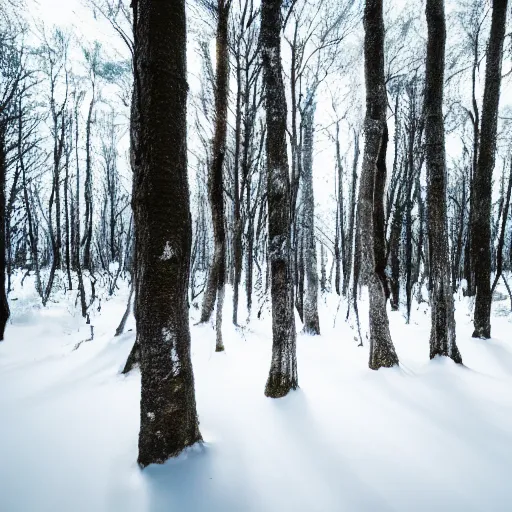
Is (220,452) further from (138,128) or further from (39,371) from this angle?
(39,371)

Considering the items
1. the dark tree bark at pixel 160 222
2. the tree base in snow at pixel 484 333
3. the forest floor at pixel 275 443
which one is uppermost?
the dark tree bark at pixel 160 222

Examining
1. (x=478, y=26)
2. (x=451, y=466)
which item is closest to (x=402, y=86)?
(x=478, y=26)

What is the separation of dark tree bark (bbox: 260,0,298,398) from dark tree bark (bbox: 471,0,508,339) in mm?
4490

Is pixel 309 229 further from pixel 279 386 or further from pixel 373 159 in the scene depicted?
pixel 279 386

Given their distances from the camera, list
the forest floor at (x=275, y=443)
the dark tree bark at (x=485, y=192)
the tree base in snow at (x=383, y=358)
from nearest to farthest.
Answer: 1. the forest floor at (x=275, y=443)
2. the tree base in snow at (x=383, y=358)
3. the dark tree bark at (x=485, y=192)

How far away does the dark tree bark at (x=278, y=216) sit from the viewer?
3117mm

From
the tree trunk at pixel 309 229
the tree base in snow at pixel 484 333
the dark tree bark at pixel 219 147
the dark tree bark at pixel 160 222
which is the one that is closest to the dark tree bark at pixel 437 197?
the tree base in snow at pixel 484 333

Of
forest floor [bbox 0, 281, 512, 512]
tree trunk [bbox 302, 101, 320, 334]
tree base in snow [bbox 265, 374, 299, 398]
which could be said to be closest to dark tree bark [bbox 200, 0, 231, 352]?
forest floor [bbox 0, 281, 512, 512]

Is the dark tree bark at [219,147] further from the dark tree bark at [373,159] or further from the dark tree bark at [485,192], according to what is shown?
the dark tree bark at [485,192]

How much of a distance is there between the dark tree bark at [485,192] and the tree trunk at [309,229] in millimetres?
3150

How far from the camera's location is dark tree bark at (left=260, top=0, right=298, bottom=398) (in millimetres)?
3117

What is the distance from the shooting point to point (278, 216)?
3.19m

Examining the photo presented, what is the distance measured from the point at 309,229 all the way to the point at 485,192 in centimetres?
362

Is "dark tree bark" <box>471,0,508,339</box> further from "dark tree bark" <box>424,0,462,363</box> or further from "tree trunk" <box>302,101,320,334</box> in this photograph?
"tree trunk" <box>302,101,320,334</box>
